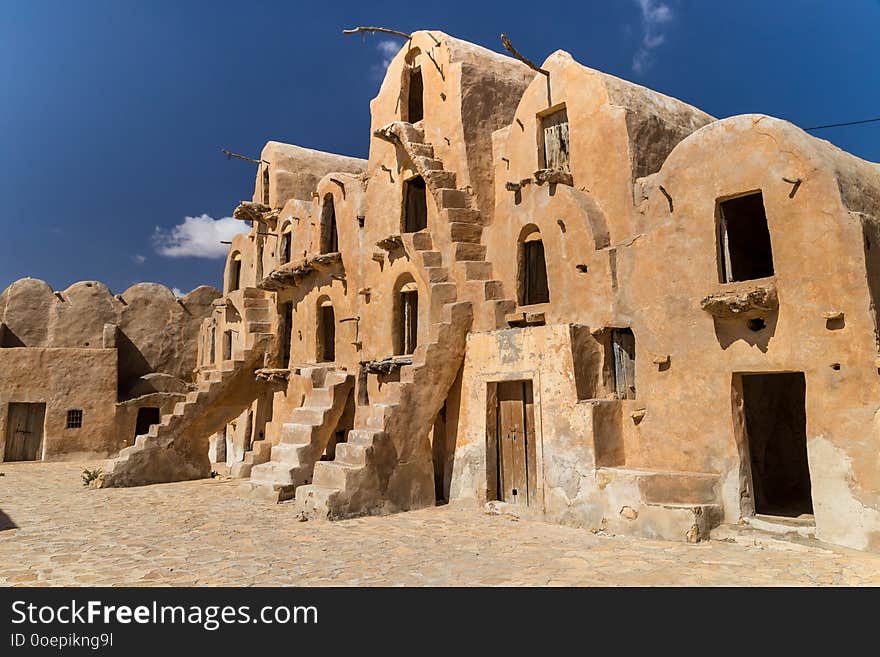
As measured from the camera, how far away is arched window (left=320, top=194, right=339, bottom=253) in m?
19.6

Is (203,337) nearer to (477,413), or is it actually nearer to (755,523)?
(477,413)

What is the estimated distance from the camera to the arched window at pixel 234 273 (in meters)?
28.4

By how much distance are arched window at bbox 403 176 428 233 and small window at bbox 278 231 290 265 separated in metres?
7.51

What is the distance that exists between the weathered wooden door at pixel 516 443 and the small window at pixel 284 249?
488 inches

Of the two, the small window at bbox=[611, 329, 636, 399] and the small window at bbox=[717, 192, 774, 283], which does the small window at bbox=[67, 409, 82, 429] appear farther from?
the small window at bbox=[717, 192, 774, 283]

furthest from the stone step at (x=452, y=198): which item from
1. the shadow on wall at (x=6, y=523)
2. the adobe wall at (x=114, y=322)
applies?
the adobe wall at (x=114, y=322)

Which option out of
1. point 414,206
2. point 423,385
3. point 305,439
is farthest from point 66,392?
point 423,385

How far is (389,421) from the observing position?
A: 12.3 m

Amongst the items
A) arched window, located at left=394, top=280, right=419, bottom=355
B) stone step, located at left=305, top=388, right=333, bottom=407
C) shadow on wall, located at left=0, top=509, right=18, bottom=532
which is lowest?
shadow on wall, located at left=0, top=509, right=18, bottom=532

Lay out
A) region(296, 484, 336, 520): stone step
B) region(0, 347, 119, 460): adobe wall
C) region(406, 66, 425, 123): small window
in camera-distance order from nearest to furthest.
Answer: region(296, 484, 336, 520): stone step, region(406, 66, 425, 123): small window, region(0, 347, 119, 460): adobe wall

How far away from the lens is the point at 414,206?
16500 mm

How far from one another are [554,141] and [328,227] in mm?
8510

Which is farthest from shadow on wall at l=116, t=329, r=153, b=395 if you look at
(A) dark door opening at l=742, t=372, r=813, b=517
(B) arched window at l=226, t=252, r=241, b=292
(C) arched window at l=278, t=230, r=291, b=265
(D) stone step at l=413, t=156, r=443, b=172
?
(A) dark door opening at l=742, t=372, r=813, b=517

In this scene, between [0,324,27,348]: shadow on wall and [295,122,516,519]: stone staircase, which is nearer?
[295,122,516,519]: stone staircase
